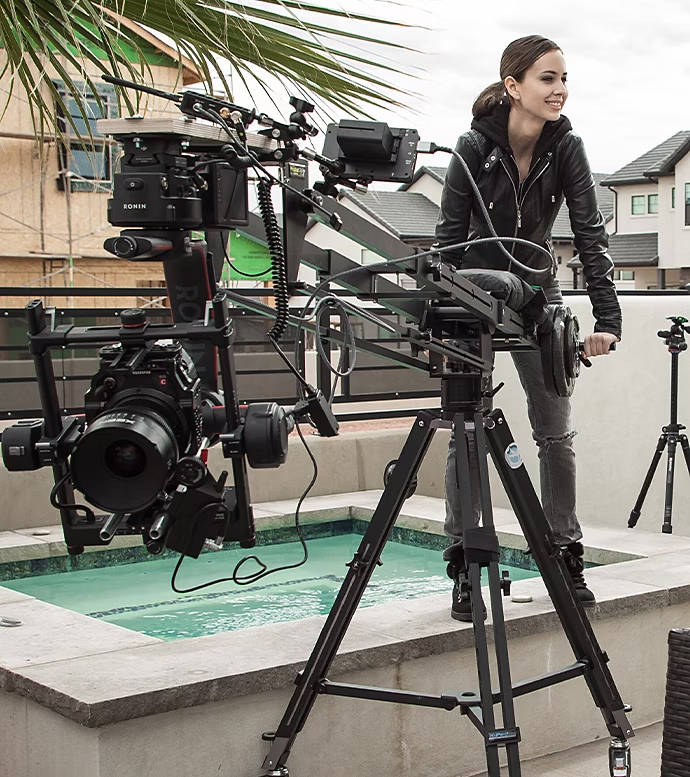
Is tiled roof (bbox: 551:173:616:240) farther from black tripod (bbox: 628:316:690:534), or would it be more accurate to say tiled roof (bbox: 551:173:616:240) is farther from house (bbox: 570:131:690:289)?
black tripod (bbox: 628:316:690:534)

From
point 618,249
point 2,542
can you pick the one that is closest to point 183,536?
point 2,542

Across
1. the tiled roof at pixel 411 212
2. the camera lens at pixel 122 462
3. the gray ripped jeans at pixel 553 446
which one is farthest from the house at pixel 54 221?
the tiled roof at pixel 411 212

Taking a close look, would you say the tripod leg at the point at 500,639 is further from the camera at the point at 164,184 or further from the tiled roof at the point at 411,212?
the tiled roof at the point at 411,212

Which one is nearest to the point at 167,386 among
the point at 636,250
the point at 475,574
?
the point at 475,574

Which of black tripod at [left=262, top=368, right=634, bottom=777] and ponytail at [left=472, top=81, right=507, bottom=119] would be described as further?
ponytail at [left=472, top=81, right=507, bottom=119]

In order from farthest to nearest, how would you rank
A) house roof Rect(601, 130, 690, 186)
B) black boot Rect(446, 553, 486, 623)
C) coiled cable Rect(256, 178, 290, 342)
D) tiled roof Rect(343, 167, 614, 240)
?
house roof Rect(601, 130, 690, 186) < tiled roof Rect(343, 167, 614, 240) < black boot Rect(446, 553, 486, 623) < coiled cable Rect(256, 178, 290, 342)

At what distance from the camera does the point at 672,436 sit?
618cm

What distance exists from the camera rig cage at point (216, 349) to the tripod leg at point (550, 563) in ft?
0.24

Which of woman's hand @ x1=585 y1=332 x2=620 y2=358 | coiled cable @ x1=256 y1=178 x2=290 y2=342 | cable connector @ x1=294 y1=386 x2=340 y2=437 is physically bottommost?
cable connector @ x1=294 y1=386 x2=340 y2=437

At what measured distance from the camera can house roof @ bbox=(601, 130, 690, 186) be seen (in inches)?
1796

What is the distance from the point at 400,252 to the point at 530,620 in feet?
4.50

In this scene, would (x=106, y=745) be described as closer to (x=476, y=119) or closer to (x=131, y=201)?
(x=131, y=201)

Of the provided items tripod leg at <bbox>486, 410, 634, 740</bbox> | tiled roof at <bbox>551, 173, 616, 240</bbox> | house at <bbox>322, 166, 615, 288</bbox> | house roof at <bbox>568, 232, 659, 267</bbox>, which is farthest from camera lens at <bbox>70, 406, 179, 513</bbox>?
house roof at <bbox>568, 232, 659, 267</bbox>

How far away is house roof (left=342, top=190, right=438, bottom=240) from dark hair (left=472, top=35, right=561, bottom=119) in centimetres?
4045
